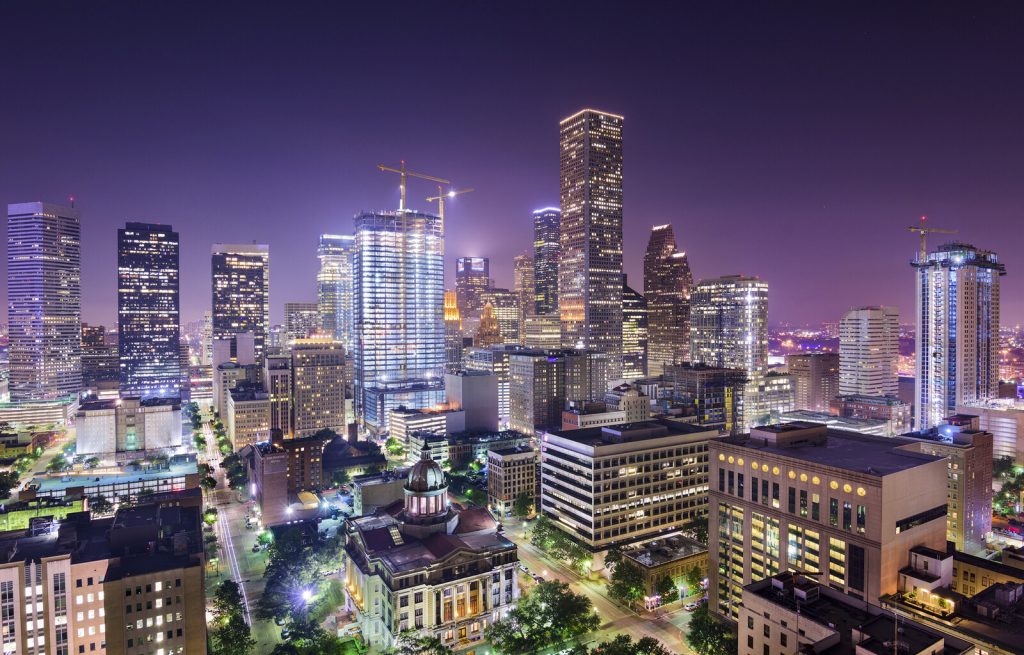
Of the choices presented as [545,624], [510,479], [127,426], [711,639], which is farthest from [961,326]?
[127,426]

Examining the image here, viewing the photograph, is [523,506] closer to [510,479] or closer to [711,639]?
[510,479]

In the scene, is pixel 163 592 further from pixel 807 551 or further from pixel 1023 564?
pixel 1023 564

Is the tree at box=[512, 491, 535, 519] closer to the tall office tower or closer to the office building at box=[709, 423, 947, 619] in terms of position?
the office building at box=[709, 423, 947, 619]

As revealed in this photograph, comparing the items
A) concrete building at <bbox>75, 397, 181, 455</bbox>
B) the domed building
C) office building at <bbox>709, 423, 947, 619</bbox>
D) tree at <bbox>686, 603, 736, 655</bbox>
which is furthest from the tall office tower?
concrete building at <bbox>75, 397, 181, 455</bbox>

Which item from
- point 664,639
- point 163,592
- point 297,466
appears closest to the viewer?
point 163,592

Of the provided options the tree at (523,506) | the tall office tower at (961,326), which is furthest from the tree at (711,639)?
the tall office tower at (961,326)

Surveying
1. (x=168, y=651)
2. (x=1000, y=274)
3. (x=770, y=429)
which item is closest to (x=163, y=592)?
(x=168, y=651)

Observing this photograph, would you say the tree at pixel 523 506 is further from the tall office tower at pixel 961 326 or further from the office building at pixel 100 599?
the tall office tower at pixel 961 326
